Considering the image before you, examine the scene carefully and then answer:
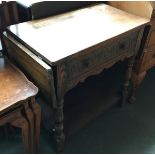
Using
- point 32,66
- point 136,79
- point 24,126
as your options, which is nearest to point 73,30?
point 32,66

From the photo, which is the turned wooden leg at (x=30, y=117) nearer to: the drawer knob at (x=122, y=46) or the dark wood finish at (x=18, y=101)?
the dark wood finish at (x=18, y=101)

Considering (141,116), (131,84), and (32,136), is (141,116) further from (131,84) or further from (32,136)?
(32,136)

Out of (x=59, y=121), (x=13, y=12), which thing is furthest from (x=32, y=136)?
(x=13, y=12)

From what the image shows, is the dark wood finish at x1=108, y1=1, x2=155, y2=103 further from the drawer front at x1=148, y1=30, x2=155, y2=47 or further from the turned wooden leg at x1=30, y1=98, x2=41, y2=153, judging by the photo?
the turned wooden leg at x1=30, y1=98, x2=41, y2=153

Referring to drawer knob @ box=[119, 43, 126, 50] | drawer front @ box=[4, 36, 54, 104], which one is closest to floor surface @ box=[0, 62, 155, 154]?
drawer front @ box=[4, 36, 54, 104]

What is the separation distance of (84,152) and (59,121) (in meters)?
0.31

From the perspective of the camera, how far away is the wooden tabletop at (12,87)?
908 millimetres

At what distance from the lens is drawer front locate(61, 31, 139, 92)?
100 cm

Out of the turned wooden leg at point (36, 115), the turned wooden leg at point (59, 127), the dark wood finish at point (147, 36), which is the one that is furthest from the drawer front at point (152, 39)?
the turned wooden leg at point (36, 115)

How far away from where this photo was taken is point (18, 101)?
0.90m

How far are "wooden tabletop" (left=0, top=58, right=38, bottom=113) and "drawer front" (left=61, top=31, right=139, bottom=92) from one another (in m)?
0.16

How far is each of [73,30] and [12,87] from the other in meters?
0.40

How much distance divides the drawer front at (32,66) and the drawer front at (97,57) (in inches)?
2.9

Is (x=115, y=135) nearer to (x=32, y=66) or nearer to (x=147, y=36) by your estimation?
(x=147, y=36)
